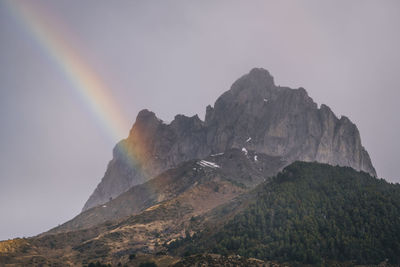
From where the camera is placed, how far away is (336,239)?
196 m

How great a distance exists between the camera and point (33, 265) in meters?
200

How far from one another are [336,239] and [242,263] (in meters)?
65.8

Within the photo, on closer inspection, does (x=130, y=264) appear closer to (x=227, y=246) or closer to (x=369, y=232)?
(x=227, y=246)

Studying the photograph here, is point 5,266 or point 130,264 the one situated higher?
point 5,266

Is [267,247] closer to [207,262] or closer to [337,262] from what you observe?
[337,262]

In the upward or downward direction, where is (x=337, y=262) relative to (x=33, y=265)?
downward

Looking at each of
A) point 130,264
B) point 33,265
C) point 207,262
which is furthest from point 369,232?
point 33,265

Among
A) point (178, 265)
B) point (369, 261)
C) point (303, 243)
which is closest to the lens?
point (178, 265)

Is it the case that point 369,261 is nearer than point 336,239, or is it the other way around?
point 369,261

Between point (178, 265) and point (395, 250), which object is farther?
point (395, 250)

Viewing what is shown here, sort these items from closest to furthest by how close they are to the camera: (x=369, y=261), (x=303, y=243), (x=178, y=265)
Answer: (x=178, y=265) < (x=369, y=261) < (x=303, y=243)

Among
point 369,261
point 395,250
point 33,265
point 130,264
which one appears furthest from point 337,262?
point 33,265

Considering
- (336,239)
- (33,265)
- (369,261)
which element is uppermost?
(33,265)

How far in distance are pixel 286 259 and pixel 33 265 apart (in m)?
128
